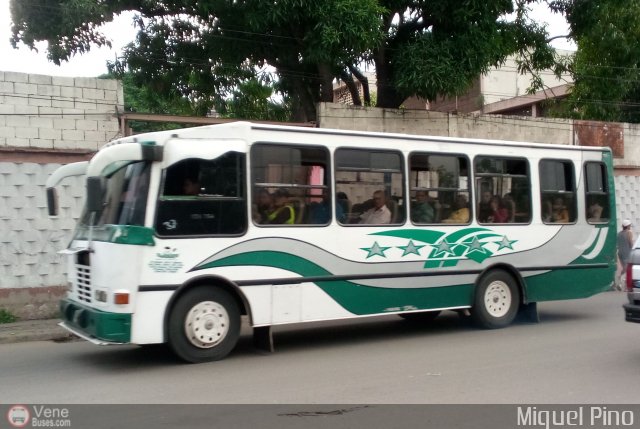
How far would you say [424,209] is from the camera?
31.9 feet

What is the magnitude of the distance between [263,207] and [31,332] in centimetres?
442

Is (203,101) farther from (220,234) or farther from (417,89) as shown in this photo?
(220,234)

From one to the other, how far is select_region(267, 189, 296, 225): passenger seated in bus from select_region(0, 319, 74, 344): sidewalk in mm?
4044

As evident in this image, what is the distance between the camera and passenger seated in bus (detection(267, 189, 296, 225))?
27.8ft

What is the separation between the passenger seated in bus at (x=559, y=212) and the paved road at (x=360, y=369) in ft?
5.51

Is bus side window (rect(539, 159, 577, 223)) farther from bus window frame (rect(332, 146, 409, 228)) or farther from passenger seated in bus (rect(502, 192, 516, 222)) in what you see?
bus window frame (rect(332, 146, 409, 228))

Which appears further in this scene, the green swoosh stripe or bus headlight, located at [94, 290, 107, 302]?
the green swoosh stripe

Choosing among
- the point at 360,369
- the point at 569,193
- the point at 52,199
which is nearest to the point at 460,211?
the point at 569,193

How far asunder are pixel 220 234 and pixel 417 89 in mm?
7159

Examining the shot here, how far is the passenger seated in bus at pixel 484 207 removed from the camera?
33.7 feet

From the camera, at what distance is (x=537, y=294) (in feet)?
35.4
